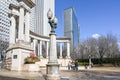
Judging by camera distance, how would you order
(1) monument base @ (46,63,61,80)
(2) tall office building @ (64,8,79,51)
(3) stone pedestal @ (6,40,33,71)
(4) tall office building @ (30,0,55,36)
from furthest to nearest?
(2) tall office building @ (64,8,79,51) < (4) tall office building @ (30,0,55,36) < (3) stone pedestal @ (6,40,33,71) < (1) monument base @ (46,63,61,80)

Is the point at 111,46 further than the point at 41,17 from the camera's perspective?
No

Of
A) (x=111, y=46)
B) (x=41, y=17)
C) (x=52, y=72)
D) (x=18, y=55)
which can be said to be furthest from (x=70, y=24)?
(x=52, y=72)

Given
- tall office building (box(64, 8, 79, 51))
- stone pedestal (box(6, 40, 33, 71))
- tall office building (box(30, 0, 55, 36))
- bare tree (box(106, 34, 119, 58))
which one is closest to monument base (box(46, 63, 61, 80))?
stone pedestal (box(6, 40, 33, 71))

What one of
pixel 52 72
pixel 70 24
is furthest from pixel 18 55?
pixel 70 24

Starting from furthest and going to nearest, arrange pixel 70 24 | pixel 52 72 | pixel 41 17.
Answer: pixel 70 24
pixel 41 17
pixel 52 72

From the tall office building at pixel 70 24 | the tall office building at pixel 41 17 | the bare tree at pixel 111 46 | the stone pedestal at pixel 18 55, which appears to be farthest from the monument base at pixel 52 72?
the tall office building at pixel 70 24

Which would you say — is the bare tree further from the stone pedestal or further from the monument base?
the monument base

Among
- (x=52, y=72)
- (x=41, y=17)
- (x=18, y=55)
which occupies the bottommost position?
(x=52, y=72)

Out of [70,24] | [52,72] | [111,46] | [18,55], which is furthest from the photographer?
[70,24]

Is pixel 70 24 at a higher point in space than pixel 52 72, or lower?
higher

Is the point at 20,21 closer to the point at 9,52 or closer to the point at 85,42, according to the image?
the point at 9,52

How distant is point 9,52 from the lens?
26812mm

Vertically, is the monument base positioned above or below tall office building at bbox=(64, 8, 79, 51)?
below

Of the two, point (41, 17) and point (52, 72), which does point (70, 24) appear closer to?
point (41, 17)
